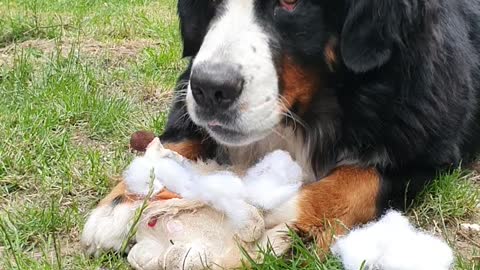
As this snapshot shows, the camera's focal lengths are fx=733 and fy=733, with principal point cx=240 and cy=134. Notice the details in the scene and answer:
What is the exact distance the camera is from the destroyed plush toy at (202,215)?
6.64ft

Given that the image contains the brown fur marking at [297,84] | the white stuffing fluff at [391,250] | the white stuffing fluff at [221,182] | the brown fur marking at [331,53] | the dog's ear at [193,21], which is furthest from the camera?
the dog's ear at [193,21]

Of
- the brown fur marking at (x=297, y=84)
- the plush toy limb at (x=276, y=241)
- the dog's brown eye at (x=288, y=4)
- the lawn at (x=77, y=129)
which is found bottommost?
the lawn at (x=77, y=129)

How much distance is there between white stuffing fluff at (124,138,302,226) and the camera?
7.03 ft

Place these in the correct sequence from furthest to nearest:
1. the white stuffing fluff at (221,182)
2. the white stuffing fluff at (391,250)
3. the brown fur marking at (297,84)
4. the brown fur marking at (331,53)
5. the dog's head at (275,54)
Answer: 1. the brown fur marking at (331,53)
2. the brown fur marking at (297,84)
3. the dog's head at (275,54)
4. the white stuffing fluff at (221,182)
5. the white stuffing fluff at (391,250)

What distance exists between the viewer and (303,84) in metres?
2.46

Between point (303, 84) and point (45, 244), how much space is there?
979 mm

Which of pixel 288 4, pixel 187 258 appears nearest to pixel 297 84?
pixel 288 4

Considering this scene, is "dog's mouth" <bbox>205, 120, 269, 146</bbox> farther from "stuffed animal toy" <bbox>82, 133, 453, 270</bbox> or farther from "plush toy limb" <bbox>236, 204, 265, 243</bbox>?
"plush toy limb" <bbox>236, 204, 265, 243</bbox>

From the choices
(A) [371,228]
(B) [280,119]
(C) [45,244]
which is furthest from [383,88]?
(C) [45,244]

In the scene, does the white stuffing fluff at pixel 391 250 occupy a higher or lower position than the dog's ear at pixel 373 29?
lower

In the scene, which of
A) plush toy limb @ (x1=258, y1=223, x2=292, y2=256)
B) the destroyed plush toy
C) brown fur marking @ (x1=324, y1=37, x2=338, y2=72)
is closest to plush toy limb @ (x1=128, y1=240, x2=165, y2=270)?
the destroyed plush toy

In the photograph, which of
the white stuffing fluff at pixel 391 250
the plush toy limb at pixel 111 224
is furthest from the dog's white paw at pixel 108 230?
Answer: the white stuffing fluff at pixel 391 250

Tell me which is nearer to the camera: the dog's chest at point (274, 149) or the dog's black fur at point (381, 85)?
the dog's black fur at point (381, 85)

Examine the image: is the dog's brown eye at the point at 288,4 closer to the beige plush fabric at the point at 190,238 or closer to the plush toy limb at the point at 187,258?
the beige plush fabric at the point at 190,238
